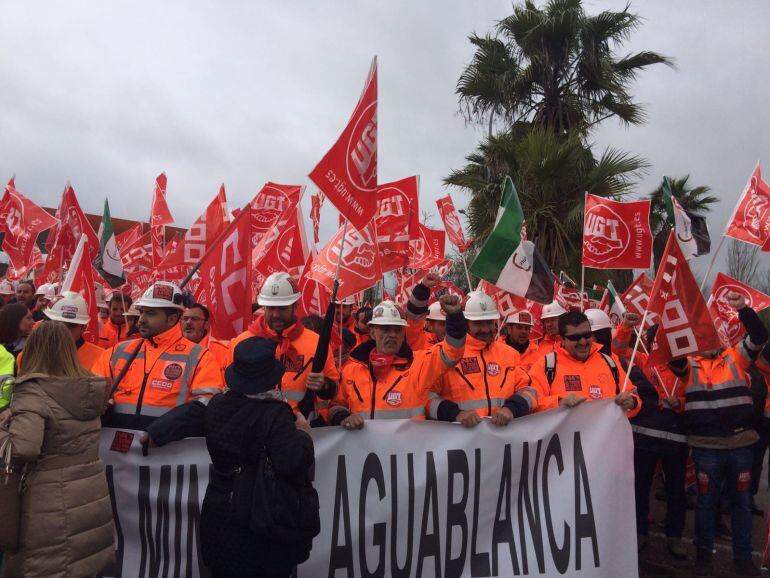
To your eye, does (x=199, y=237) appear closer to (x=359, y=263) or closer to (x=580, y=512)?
(x=359, y=263)

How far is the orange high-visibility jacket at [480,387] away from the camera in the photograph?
4.63 m

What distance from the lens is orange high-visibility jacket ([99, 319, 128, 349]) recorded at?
782cm

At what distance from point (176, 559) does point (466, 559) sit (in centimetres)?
192

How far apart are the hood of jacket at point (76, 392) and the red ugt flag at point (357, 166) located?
6.53 feet

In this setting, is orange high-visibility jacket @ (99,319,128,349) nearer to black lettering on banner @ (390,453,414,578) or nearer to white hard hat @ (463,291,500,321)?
Answer: white hard hat @ (463,291,500,321)

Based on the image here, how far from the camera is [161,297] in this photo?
4586 millimetres

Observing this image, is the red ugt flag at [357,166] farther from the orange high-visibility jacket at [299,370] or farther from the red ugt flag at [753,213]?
the red ugt flag at [753,213]

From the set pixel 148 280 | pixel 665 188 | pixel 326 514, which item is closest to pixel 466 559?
pixel 326 514

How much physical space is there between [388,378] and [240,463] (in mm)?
1674

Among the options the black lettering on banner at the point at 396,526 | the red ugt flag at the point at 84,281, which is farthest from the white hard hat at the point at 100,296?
the black lettering on banner at the point at 396,526

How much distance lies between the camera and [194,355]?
440 cm

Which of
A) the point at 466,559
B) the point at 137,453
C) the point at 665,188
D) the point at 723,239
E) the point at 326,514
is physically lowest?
the point at 466,559

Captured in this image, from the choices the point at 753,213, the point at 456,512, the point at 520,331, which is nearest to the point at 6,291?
the point at 520,331

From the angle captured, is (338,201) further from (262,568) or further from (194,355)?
(262,568)
